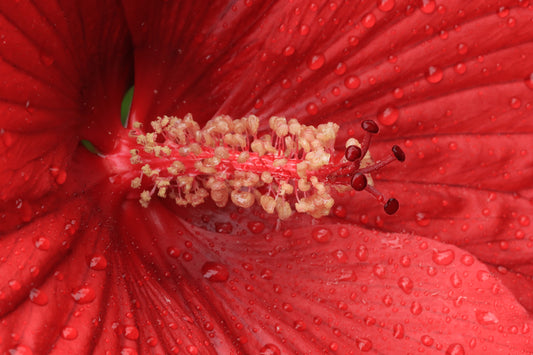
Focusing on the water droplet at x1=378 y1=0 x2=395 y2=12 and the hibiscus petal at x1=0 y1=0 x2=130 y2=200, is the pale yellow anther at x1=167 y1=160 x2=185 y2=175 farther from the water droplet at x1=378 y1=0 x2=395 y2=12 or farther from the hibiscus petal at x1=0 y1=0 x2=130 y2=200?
the water droplet at x1=378 y1=0 x2=395 y2=12

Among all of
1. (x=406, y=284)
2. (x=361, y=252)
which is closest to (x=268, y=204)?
(x=361, y=252)

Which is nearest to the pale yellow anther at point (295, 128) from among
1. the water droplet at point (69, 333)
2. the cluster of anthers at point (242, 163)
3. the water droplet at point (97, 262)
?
the cluster of anthers at point (242, 163)

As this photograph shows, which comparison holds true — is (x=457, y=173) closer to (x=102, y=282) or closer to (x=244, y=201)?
(x=244, y=201)

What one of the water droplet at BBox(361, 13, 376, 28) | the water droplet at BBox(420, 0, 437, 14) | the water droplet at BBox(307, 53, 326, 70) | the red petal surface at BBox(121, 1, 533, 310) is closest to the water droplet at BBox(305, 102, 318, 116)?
the red petal surface at BBox(121, 1, 533, 310)

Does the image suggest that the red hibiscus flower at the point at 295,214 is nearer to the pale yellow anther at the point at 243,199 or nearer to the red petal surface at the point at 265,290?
the red petal surface at the point at 265,290

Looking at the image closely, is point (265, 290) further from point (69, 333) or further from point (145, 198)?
point (69, 333)

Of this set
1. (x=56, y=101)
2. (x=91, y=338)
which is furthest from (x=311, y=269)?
(x=56, y=101)
